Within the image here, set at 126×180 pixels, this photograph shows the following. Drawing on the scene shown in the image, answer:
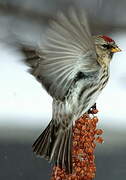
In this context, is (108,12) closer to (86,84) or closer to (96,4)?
(96,4)

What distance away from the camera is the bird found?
1608 mm

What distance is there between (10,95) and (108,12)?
1.31 m

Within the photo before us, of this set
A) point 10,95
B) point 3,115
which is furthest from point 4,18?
point 10,95

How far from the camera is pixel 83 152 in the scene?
1.65 metres

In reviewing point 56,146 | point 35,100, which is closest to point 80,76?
point 56,146

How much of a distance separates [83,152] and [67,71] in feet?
0.67

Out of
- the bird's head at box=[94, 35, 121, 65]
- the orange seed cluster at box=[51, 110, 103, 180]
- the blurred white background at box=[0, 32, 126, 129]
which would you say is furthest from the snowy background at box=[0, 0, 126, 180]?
the orange seed cluster at box=[51, 110, 103, 180]

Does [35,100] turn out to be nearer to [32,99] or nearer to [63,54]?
[32,99]

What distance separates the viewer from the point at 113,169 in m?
3.15

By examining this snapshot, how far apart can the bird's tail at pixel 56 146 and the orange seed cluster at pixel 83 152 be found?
0.06 feet

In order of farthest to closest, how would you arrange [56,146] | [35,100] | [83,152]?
[35,100], [56,146], [83,152]

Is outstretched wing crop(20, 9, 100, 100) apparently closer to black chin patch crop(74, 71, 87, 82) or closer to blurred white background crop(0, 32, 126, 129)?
black chin patch crop(74, 71, 87, 82)

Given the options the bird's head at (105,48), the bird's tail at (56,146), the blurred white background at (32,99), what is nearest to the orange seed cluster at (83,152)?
the bird's tail at (56,146)

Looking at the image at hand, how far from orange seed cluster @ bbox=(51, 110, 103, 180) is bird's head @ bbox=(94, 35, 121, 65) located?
0.19m
